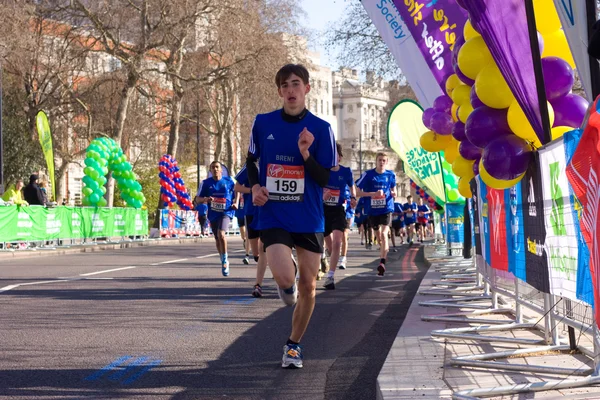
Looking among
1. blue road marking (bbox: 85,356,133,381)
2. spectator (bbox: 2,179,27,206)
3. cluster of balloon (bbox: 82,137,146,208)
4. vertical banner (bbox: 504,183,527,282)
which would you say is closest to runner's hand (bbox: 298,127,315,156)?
vertical banner (bbox: 504,183,527,282)

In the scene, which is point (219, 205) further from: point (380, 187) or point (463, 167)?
point (463, 167)

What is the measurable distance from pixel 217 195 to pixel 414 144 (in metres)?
6.00

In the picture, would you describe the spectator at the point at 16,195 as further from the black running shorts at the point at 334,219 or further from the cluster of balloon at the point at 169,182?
the cluster of balloon at the point at 169,182

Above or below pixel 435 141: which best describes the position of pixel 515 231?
below

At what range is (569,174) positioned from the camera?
5.04m

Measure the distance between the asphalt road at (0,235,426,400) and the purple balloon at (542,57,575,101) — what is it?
2.17 metres

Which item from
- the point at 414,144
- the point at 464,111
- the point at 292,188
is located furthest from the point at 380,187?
the point at 292,188

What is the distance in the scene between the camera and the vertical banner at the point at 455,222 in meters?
20.6

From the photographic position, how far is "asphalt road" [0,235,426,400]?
20.7ft

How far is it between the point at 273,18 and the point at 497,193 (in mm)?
43800

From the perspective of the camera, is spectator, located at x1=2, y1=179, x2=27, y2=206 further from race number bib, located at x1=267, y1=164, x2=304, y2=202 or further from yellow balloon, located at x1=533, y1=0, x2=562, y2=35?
yellow balloon, located at x1=533, y1=0, x2=562, y2=35

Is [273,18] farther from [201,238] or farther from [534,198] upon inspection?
[534,198]

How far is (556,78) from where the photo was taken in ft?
23.0

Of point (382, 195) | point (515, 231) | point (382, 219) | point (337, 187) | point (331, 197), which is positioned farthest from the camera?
point (382, 219)
